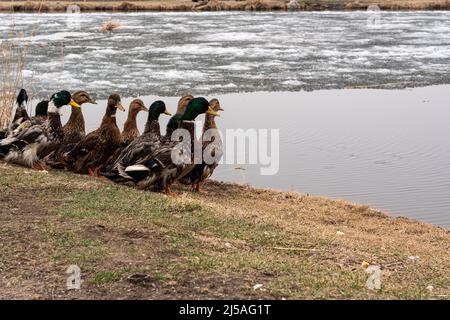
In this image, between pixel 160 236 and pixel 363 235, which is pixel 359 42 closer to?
pixel 363 235

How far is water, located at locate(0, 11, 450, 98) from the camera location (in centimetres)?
1628

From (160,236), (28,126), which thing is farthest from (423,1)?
(160,236)

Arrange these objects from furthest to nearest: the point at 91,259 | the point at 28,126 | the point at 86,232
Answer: the point at 28,126 → the point at 86,232 → the point at 91,259

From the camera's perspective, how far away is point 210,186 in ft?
31.7

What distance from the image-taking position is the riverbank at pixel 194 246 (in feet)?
15.8

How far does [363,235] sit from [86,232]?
2916mm

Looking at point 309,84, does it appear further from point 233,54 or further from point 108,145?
point 108,145

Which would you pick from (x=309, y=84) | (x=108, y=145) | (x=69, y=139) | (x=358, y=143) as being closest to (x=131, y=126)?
(x=108, y=145)

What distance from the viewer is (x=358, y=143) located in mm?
11812

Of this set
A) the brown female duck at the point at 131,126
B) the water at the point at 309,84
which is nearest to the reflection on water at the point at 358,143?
the water at the point at 309,84

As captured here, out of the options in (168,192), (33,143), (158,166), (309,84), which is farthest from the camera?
(309,84)

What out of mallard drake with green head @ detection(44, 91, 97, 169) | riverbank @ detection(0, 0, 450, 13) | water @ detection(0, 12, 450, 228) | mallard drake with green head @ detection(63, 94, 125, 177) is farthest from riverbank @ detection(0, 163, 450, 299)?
riverbank @ detection(0, 0, 450, 13)

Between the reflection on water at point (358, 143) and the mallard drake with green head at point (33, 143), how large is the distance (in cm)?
240

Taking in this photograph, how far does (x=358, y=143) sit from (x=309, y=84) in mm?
4597
